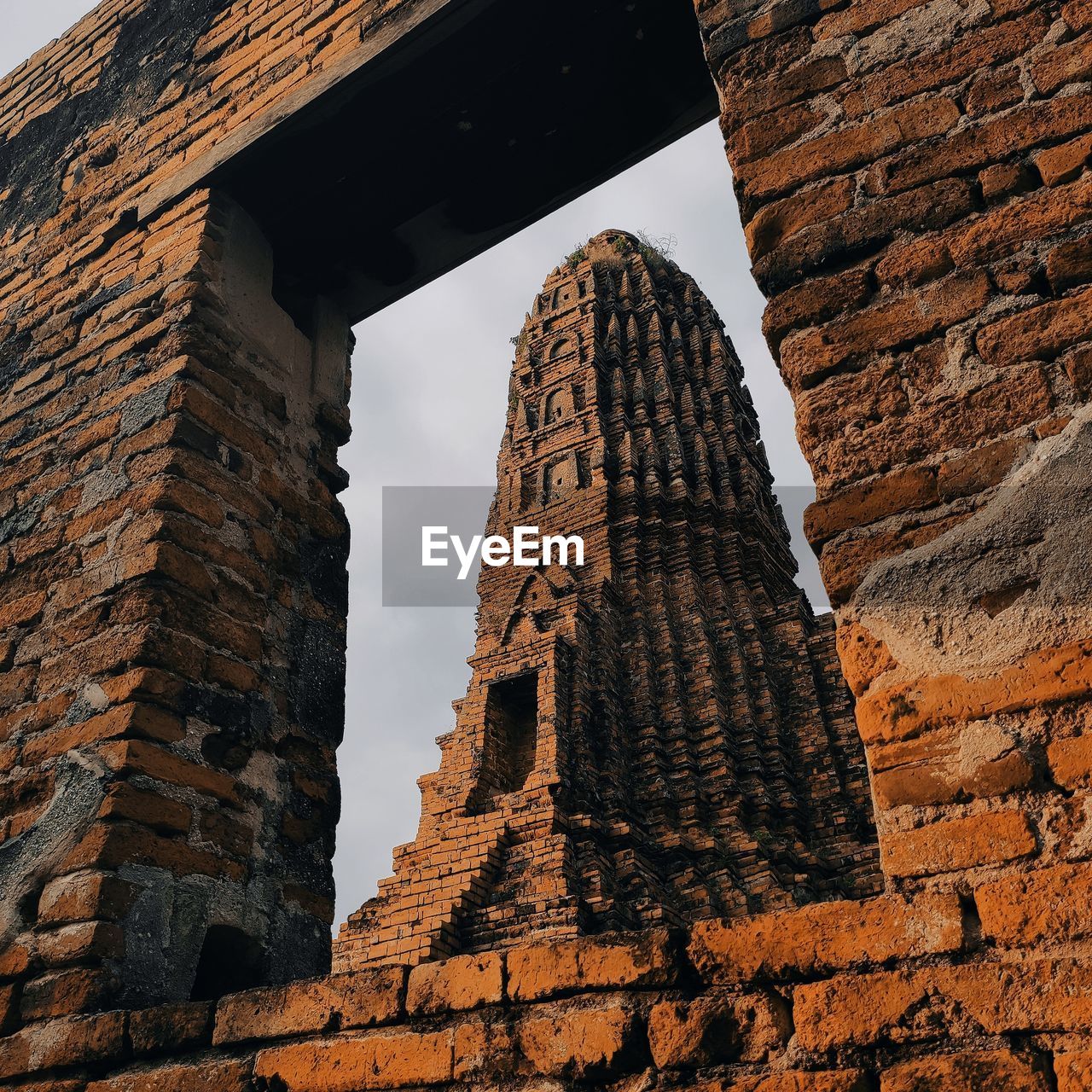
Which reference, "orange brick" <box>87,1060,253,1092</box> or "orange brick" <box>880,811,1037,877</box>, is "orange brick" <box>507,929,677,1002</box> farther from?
"orange brick" <box>87,1060,253,1092</box>

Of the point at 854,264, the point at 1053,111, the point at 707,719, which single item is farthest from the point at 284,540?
the point at 707,719

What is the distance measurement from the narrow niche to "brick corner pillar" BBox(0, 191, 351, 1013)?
30.6 ft

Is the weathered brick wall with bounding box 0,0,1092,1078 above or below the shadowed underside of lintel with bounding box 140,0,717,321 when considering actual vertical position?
below

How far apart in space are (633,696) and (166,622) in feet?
39.2

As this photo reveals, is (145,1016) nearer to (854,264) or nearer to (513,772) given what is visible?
(854,264)

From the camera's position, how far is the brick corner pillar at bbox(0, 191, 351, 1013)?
2.21 meters

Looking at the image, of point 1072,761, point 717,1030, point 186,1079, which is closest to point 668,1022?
point 717,1030

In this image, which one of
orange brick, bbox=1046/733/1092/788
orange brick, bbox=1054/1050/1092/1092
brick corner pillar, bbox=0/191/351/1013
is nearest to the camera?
orange brick, bbox=1054/1050/1092/1092

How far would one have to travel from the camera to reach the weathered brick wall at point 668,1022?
1.28 m

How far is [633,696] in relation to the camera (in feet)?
46.2

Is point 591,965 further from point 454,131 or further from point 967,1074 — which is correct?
point 454,131

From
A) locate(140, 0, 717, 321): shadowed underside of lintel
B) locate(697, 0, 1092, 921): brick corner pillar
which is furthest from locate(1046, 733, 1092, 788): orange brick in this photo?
locate(140, 0, 717, 321): shadowed underside of lintel

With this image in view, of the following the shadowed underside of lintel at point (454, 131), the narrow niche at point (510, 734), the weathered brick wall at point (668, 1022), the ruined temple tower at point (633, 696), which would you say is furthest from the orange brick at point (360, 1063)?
the narrow niche at point (510, 734)

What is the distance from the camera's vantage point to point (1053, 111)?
182cm
